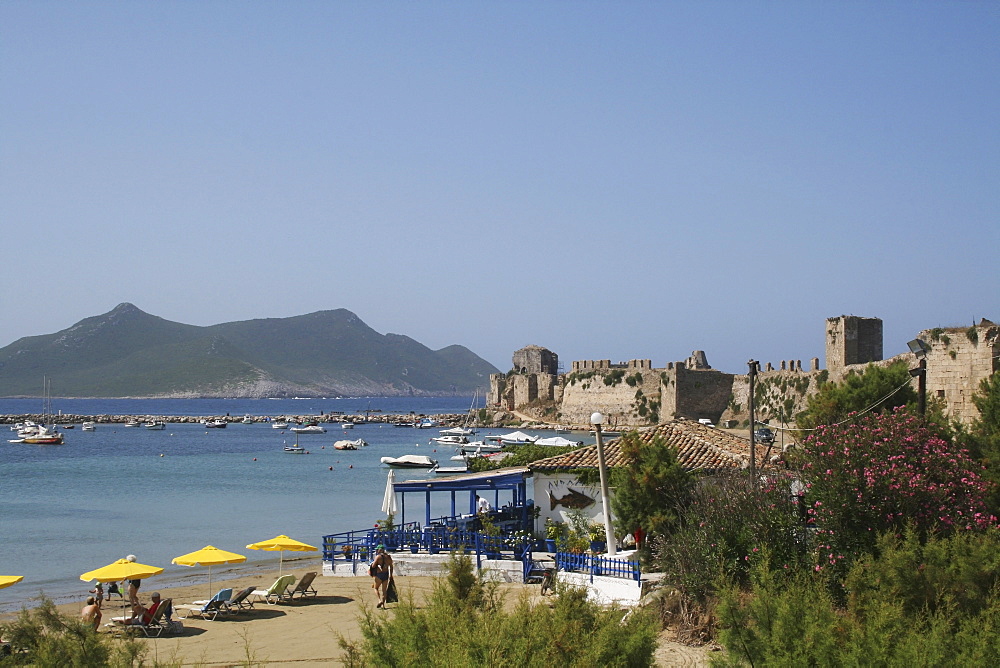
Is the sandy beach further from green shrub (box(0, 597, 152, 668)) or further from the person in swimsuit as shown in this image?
green shrub (box(0, 597, 152, 668))

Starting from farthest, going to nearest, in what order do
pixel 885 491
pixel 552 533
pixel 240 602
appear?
pixel 552 533, pixel 240 602, pixel 885 491

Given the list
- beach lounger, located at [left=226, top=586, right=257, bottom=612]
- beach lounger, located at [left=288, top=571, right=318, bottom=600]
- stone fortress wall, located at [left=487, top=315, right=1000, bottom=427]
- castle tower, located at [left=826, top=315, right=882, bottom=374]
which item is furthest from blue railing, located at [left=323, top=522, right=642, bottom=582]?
castle tower, located at [left=826, top=315, right=882, bottom=374]

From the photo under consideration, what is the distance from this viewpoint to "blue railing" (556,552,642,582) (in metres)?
13.5

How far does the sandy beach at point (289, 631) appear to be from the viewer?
11.3 meters

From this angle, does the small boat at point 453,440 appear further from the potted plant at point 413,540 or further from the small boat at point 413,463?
the potted plant at point 413,540

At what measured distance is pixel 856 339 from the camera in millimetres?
46625

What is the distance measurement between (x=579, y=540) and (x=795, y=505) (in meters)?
4.32

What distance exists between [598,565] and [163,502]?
2569 centimetres

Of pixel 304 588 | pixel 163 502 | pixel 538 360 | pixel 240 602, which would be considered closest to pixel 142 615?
pixel 240 602

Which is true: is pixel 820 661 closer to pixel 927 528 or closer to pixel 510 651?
pixel 510 651

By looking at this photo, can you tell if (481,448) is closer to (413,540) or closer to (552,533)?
(413,540)

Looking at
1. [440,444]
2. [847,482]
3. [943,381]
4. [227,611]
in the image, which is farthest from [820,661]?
[440,444]

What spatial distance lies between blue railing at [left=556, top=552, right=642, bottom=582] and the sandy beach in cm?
61

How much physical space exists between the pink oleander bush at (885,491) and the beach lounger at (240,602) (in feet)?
27.9
